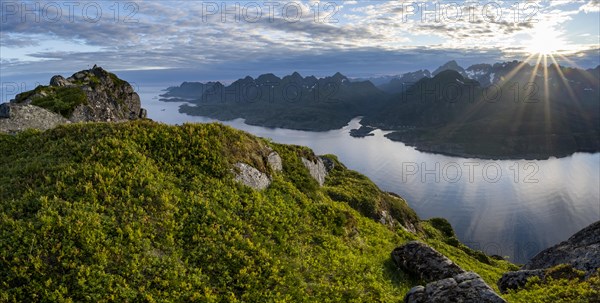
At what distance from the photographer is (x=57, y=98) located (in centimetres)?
4697

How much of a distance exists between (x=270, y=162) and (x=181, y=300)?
1402cm

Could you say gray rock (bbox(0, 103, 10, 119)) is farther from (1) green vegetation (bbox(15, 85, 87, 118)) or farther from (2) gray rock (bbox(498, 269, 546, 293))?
(2) gray rock (bbox(498, 269, 546, 293))

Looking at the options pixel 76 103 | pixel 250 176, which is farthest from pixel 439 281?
pixel 76 103

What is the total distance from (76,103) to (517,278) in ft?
171

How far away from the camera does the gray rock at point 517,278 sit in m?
17.6

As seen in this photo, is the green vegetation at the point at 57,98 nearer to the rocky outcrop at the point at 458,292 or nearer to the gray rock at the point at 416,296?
the gray rock at the point at 416,296

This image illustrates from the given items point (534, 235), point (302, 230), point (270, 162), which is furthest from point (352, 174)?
point (534, 235)

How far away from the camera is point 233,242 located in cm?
1664

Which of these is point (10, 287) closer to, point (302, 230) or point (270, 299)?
point (270, 299)

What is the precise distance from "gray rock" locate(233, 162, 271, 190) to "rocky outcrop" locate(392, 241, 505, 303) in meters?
9.74

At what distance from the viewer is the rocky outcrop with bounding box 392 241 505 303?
14.2 metres

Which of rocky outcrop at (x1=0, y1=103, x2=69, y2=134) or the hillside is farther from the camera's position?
rocky outcrop at (x1=0, y1=103, x2=69, y2=134)

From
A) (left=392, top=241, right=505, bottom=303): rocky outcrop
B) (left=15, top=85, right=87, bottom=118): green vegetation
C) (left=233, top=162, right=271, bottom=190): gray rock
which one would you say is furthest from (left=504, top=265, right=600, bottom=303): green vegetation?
(left=15, top=85, right=87, bottom=118): green vegetation

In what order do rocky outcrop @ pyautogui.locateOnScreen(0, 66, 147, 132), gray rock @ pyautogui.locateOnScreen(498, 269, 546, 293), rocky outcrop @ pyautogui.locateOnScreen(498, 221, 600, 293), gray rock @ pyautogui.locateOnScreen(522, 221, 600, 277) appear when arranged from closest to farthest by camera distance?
rocky outcrop @ pyautogui.locateOnScreen(498, 221, 600, 293)
gray rock @ pyautogui.locateOnScreen(498, 269, 546, 293)
gray rock @ pyautogui.locateOnScreen(522, 221, 600, 277)
rocky outcrop @ pyautogui.locateOnScreen(0, 66, 147, 132)
